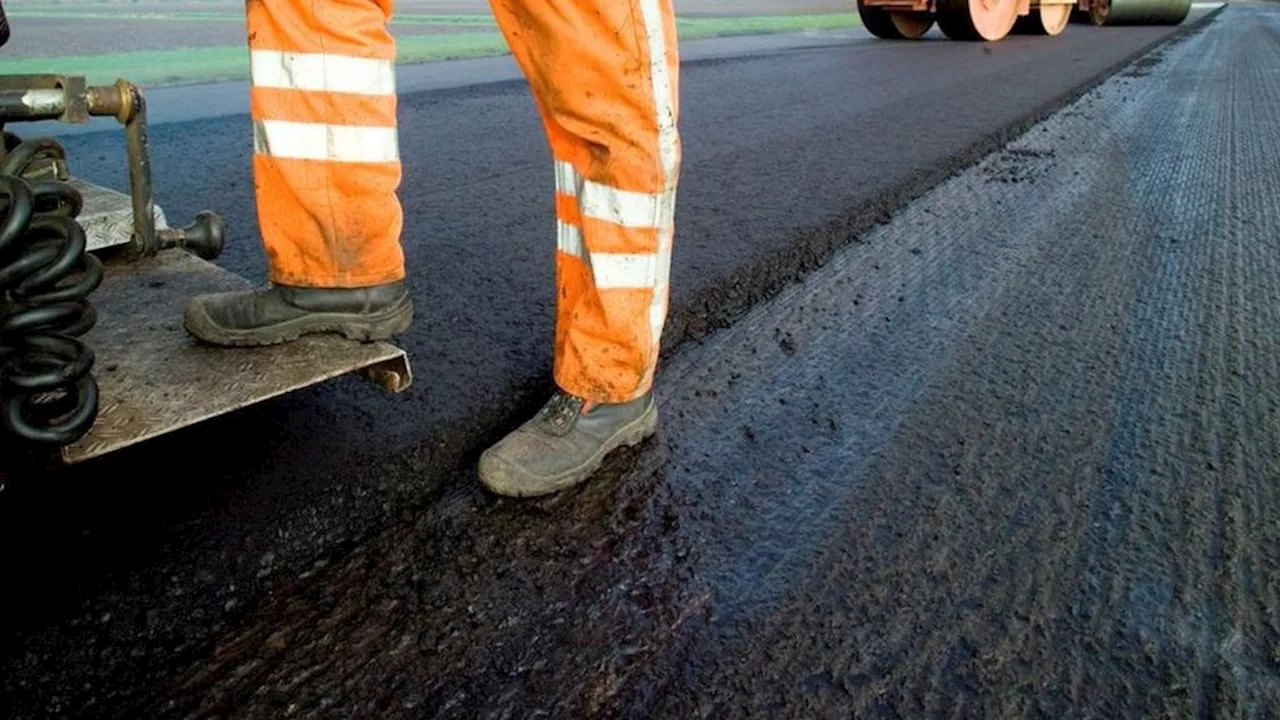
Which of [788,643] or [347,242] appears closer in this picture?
[788,643]

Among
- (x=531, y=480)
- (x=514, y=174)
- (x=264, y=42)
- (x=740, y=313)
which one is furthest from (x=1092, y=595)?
(x=514, y=174)

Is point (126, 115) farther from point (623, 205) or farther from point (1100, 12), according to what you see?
point (1100, 12)

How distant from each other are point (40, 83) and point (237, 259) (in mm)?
1027

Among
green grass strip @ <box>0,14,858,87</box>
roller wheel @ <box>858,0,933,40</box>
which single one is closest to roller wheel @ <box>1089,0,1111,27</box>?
roller wheel @ <box>858,0,933,40</box>

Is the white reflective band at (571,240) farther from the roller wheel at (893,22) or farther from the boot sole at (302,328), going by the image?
the roller wheel at (893,22)

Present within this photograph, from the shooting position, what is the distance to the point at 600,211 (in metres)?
1.45

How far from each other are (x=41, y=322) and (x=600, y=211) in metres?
0.78

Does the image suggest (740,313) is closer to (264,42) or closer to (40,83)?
(264,42)

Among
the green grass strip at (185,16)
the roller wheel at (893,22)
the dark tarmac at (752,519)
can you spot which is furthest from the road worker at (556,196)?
the roller wheel at (893,22)

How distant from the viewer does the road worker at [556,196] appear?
1.37 meters

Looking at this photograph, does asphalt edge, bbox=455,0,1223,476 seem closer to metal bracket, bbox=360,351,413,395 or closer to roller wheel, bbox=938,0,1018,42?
metal bracket, bbox=360,351,413,395

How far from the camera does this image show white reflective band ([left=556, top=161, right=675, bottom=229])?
4.71 ft

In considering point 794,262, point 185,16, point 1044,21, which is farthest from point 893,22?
point 794,262

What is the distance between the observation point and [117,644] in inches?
44.9
